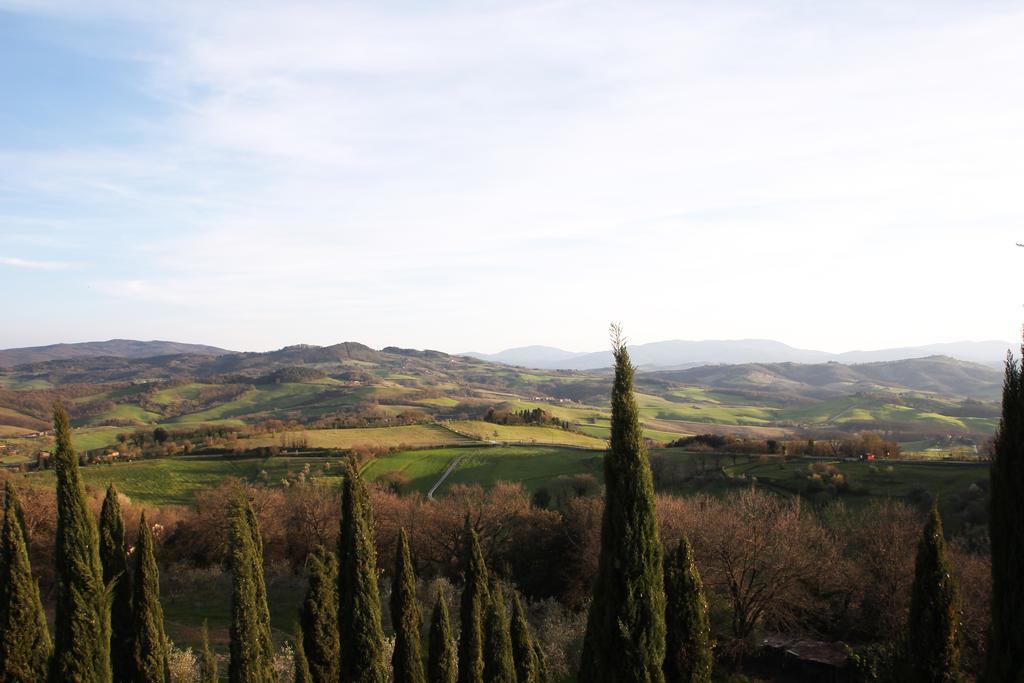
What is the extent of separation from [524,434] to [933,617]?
345 feet

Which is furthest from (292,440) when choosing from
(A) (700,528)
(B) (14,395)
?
(B) (14,395)

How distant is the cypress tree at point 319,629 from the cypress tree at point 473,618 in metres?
5.80

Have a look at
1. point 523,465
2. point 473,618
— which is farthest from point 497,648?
point 523,465

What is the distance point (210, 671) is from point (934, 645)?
25311 mm

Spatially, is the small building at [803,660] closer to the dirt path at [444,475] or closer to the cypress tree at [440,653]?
the cypress tree at [440,653]

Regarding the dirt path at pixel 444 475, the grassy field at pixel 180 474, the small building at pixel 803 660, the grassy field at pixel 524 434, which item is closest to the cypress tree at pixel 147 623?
the small building at pixel 803 660

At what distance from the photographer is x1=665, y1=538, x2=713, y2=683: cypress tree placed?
14758 mm

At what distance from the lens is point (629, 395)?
1473 cm

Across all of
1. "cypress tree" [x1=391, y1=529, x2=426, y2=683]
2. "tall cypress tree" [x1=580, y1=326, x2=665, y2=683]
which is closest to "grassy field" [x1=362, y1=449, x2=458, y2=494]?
"cypress tree" [x1=391, y1=529, x2=426, y2=683]

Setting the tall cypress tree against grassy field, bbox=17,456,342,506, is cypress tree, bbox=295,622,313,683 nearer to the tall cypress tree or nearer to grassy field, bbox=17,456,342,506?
the tall cypress tree

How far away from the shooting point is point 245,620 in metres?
24.8

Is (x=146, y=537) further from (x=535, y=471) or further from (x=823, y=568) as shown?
(x=535, y=471)

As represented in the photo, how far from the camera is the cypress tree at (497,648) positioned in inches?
920

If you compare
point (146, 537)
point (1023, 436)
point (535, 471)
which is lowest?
point (535, 471)
